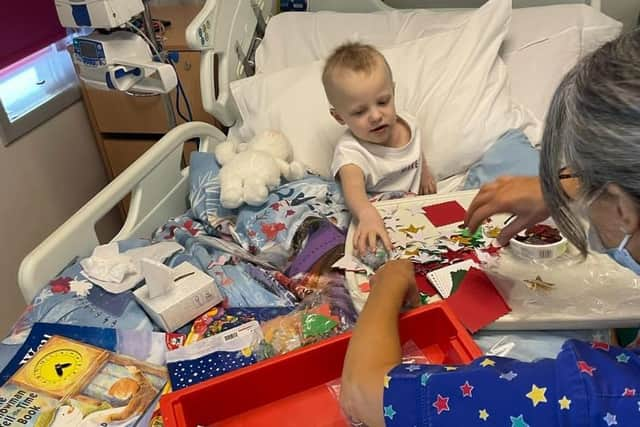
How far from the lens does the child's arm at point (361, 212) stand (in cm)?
129

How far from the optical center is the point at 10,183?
2.12 meters

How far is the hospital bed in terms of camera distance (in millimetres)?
1352

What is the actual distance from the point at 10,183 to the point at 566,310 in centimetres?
179

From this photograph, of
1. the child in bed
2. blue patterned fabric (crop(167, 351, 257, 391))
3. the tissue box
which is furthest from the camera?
the child in bed

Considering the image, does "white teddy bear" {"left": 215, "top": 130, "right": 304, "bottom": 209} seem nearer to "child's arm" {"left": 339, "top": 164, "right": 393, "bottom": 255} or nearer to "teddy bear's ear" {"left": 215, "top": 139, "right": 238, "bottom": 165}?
"teddy bear's ear" {"left": 215, "top": 139, "right": 238, "bottom": 165}

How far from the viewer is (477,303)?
3.59 ft

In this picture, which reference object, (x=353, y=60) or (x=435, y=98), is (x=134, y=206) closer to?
(x=353, y=60)

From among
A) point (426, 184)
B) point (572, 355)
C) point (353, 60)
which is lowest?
point (426, 184)

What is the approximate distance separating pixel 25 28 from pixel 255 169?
1122 mm

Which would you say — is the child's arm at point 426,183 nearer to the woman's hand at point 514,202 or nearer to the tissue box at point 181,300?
the woman's hand at point 514,202

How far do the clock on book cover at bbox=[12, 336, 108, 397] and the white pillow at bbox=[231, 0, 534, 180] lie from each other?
0.77 m

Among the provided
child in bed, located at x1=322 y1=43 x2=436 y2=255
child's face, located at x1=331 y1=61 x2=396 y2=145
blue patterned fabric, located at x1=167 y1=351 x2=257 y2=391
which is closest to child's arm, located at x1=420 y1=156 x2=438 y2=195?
child in bed, located at x1=322 y1=43 x2=436 y2=255

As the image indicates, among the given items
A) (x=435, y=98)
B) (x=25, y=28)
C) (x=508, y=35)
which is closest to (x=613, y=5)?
(x=508, y=35)

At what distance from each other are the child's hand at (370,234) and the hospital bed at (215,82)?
55cm
